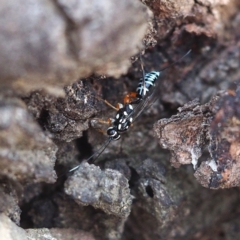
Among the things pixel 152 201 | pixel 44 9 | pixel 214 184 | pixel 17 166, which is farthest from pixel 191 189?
pixel 44 9

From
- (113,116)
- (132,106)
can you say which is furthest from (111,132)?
(132,106)

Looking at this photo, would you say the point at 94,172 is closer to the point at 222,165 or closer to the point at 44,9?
the point at 222,165

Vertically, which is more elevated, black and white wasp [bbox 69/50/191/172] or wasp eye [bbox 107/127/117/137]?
black and white wasp [bbox 69/50/191/172]

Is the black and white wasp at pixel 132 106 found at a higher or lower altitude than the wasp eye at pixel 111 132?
higher

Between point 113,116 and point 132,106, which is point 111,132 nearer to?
point 113,116

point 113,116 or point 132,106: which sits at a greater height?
point 132,106
